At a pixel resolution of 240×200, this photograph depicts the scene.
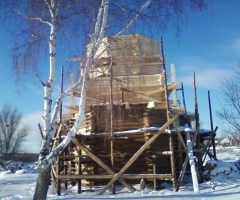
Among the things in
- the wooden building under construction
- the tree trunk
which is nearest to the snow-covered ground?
the wooden building under construction

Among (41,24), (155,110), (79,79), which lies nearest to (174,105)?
(155,110)

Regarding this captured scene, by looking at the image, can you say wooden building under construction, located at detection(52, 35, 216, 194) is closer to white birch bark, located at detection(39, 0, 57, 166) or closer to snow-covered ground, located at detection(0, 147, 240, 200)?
snow-covered ground, located at detection(0, 147, 240, 200)

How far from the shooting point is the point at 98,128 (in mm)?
13219

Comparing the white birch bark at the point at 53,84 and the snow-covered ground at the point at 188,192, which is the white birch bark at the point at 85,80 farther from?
the snow-covered ground at the point at 188,192

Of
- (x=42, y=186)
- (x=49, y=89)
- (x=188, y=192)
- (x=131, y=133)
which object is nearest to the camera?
(x=42, y=186)

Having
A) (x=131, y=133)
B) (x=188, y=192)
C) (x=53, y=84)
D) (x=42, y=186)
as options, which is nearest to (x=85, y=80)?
(x=53, y=84)

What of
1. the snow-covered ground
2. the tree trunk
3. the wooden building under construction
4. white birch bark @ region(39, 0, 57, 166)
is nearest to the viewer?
the tree trunk

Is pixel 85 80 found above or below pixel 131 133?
above

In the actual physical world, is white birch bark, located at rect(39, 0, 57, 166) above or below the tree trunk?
above

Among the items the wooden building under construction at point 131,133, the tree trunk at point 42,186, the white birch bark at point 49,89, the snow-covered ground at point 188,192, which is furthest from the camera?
the wooden building under construction at point 131,133

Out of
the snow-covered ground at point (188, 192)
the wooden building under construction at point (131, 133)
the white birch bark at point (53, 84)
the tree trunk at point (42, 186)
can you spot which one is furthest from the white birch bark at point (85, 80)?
the wooden building under construction at point (131, 133)

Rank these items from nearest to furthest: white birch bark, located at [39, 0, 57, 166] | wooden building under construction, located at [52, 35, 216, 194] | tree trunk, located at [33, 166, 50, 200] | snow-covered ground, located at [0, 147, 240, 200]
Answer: tree trunk, located at [33, 166, 50, 200], white birch bark, located at [39, 0, 57, 166], snow-covered ground, located at [0, 147, 240, 200], wooden building under construction, located at [52, 35, 216, 194]

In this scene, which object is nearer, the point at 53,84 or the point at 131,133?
the point at 53,84

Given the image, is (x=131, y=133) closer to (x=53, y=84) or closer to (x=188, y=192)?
(x=188, y=192)
